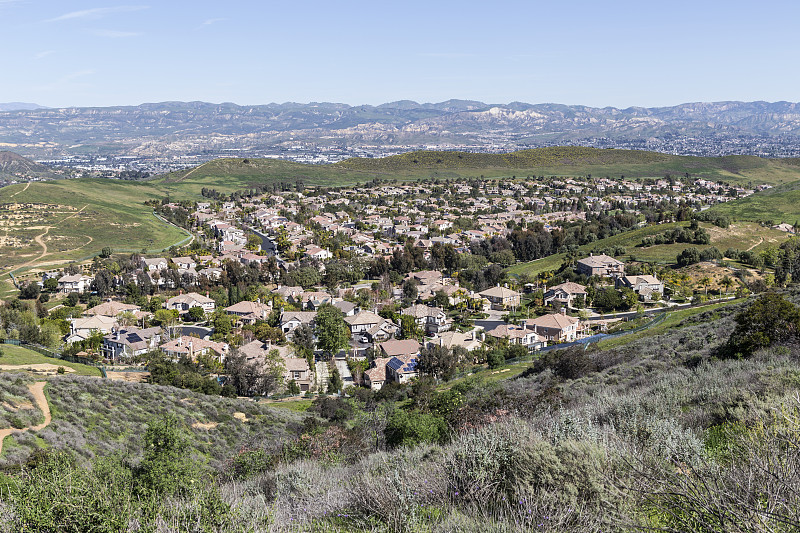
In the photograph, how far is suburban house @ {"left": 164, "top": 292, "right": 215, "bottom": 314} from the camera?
43.8m

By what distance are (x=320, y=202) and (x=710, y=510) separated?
320 feet

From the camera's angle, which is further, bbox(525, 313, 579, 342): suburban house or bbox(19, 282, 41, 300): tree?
bbox(19, 282, 41, 300): tree

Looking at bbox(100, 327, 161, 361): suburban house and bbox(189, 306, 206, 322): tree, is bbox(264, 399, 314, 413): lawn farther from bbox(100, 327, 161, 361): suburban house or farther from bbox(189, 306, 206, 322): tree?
bbox(189, 306, 206, 322): tree

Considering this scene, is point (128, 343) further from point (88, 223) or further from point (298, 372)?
point (88, 223)

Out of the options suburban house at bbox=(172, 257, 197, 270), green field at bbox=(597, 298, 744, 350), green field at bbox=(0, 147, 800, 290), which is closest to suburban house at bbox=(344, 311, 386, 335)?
green field at bbox=(597, 298, 744, 350)

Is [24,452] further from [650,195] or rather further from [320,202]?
[650,195]

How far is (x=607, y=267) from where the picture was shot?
48.7m

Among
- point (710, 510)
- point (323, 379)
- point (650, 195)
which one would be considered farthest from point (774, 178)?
point (710, 510)

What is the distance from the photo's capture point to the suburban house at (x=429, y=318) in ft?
125

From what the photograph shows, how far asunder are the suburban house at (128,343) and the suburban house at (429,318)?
16.7 metres

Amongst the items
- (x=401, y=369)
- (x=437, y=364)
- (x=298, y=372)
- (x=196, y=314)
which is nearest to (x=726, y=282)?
(x=437, y=364)

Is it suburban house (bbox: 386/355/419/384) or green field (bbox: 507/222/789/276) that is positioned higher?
green field (bbox: 507/222/789/276)

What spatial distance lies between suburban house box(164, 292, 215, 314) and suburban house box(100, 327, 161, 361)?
22.3 feet

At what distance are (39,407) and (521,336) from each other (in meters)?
25.3
